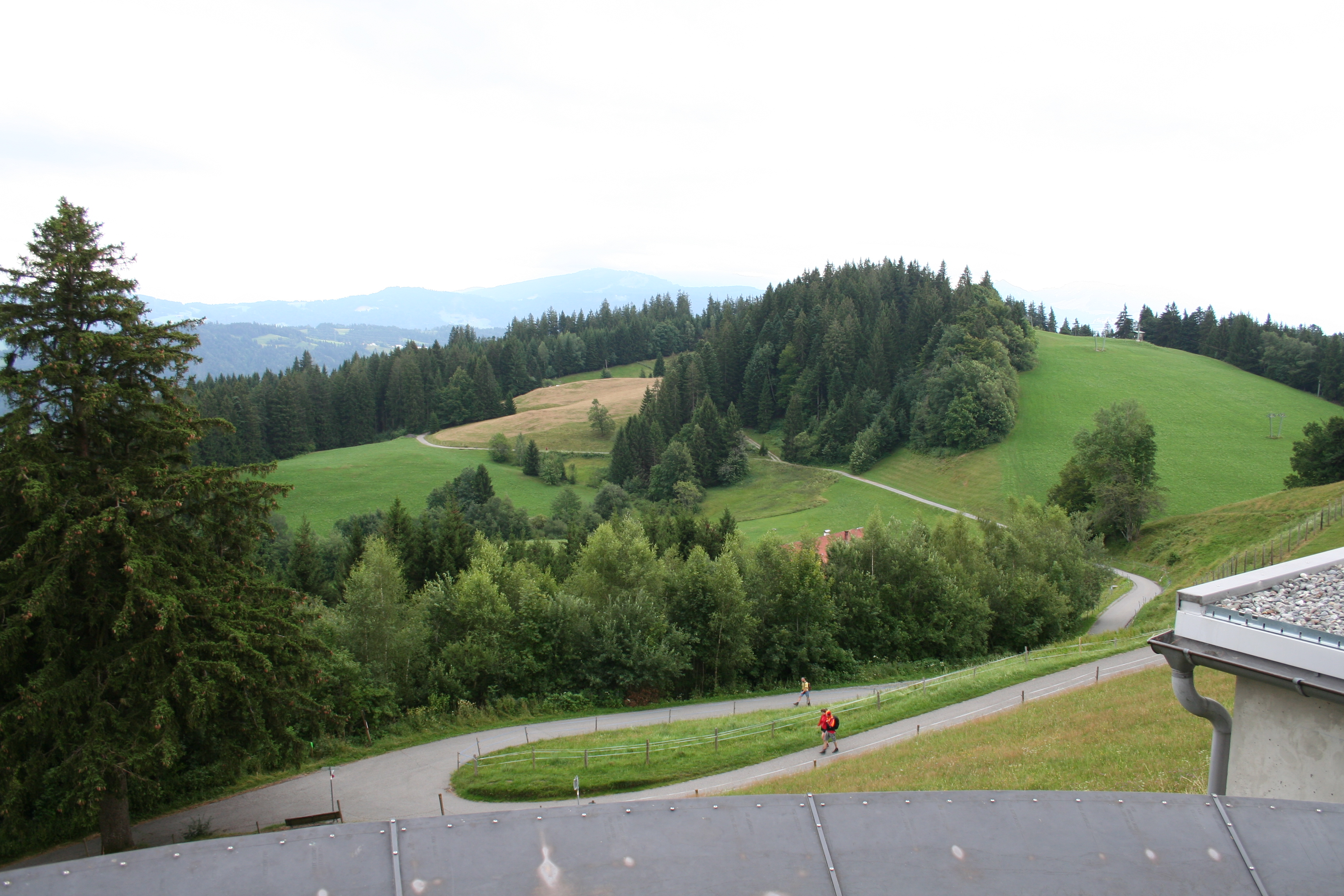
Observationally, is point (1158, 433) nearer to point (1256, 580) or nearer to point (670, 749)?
point (670, 749)

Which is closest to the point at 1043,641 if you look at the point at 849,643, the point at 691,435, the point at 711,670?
the point at 849,643

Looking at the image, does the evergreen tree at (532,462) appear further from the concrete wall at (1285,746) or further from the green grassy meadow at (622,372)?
the concrete wall at (1285,746)

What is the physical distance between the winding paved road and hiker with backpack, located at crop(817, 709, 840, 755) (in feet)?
1.10

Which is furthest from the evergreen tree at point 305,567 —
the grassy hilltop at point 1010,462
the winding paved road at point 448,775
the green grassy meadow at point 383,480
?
the winding paved road at point 448,775

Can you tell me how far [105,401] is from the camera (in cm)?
1524

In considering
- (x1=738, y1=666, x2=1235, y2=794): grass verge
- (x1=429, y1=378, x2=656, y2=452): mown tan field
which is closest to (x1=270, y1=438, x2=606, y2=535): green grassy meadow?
(x1=429, y1=378, x2=656, y2=452): mown tan field

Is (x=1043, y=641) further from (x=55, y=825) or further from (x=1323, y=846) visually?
(x=55, y=825)

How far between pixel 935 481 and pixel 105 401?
3071 inches

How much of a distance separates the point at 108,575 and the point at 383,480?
84473 mm

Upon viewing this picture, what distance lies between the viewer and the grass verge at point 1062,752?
1409 cm

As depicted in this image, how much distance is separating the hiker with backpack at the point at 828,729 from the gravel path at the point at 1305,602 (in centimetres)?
1278

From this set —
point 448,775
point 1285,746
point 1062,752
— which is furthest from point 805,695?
point 1285,746

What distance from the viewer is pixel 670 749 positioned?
2227cm

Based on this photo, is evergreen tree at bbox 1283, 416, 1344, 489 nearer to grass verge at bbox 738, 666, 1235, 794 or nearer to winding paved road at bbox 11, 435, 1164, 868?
winding paved road at bbox 11, 435, 1164, 868
